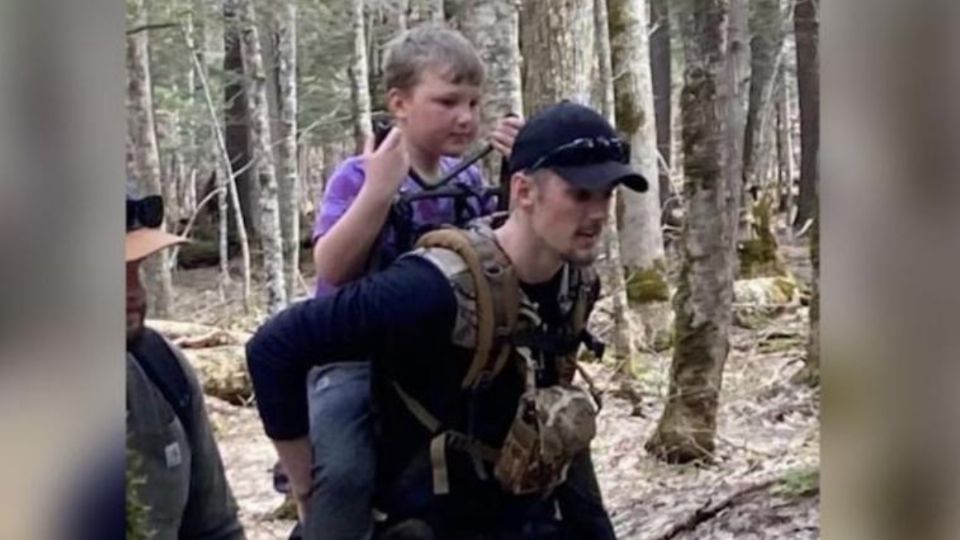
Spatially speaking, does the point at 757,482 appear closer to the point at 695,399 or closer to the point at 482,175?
the point at 695,399

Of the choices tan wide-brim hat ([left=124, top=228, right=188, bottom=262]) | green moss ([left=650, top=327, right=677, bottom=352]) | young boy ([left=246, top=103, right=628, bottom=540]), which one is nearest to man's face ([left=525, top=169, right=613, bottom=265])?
young boy ([left=246, top=103, right=628, bottom=540])

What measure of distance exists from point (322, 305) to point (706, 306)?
40 cm

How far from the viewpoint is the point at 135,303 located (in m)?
1.21

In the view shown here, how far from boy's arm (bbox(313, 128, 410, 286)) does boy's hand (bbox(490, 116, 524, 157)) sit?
0.09 m

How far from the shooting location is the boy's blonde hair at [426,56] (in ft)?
4.02

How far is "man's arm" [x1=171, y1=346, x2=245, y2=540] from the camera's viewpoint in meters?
1.24

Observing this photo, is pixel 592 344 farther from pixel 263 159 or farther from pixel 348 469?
pixel 263 159

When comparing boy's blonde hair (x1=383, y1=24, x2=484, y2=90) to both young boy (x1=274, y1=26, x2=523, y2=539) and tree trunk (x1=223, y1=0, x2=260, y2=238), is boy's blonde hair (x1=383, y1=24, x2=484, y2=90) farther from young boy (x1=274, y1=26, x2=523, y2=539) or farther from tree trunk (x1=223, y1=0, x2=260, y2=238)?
tree trunk (x1=223, y1=0, x2=260, y2=238)

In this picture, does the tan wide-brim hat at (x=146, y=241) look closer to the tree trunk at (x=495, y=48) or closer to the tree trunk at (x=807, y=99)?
the tree trunk at (x=495, y=48)

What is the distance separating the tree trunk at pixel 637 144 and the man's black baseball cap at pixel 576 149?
0.5 inches

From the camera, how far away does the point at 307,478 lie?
4.07 ft

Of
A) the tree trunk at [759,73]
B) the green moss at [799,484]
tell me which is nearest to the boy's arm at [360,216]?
the tree trunk at [759,73]

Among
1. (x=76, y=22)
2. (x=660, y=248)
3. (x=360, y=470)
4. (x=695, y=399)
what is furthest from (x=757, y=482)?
(x=76, y=22)

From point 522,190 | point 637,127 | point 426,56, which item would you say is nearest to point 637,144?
point 637,127
